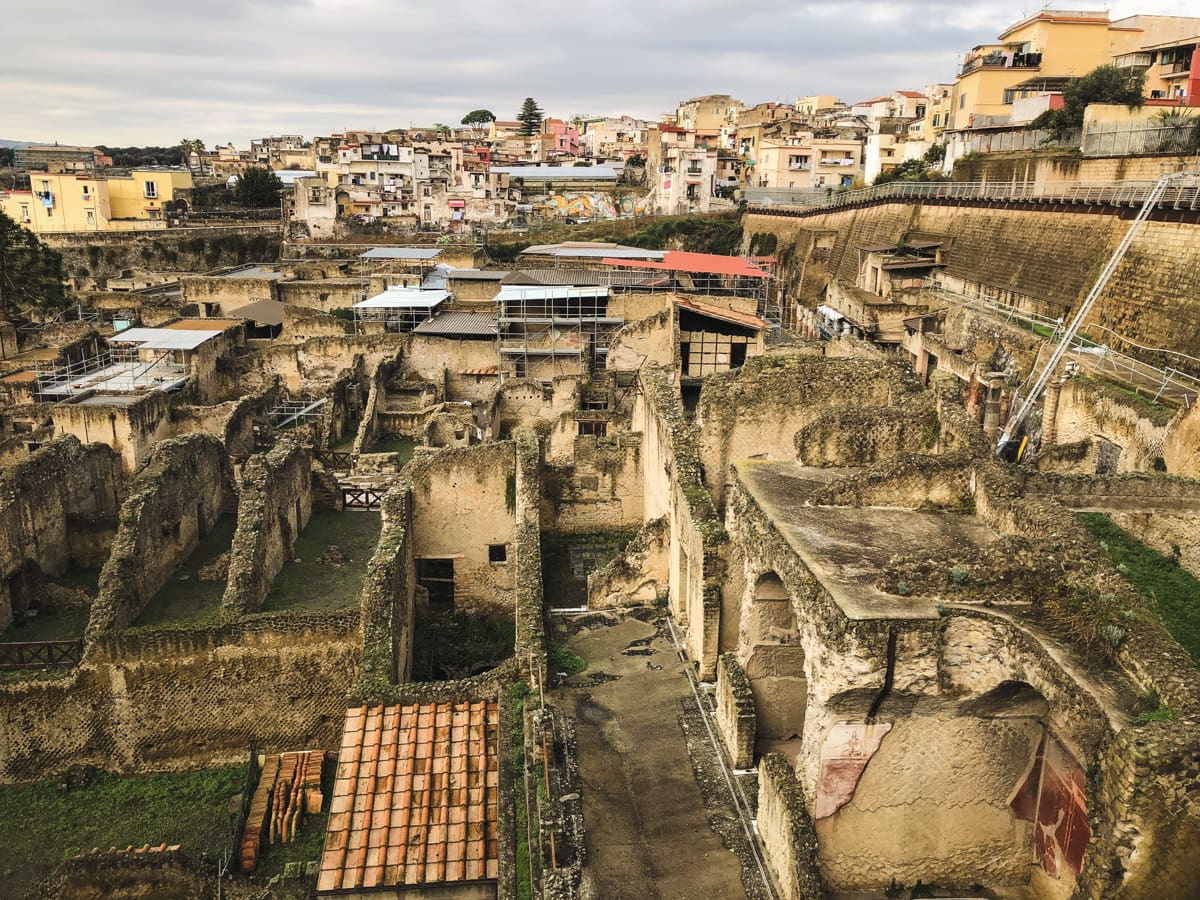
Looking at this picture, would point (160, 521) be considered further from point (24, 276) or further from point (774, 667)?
point (24, 276)

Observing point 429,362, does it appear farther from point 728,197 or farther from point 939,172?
point 728,197

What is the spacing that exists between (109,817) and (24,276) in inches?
1426

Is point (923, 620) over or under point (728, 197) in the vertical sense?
→ under

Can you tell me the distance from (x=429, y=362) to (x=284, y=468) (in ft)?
45.8

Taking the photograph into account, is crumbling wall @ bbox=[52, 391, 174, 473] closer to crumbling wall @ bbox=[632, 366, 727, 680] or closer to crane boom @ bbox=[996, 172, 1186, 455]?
crumbling wall @ bbox=[632, 366, 727, 680]

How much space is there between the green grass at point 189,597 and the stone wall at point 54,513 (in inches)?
106

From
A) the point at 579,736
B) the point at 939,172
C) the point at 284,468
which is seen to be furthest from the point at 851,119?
the point at 579,736

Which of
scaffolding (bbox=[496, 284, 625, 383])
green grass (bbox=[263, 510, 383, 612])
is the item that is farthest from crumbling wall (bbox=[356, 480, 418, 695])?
scaffolding (bbox=[496, 284, 625, 383])

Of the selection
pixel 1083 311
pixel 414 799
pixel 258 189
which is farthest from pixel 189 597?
pixel 258 189

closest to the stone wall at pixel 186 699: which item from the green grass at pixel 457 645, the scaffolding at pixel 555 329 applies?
the green grass at pixel 457 645

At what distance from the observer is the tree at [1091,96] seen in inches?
1428

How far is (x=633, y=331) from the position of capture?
27.8 meters

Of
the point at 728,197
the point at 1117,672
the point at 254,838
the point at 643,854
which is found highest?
the point at 728,197

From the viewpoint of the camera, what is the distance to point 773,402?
1349cm
